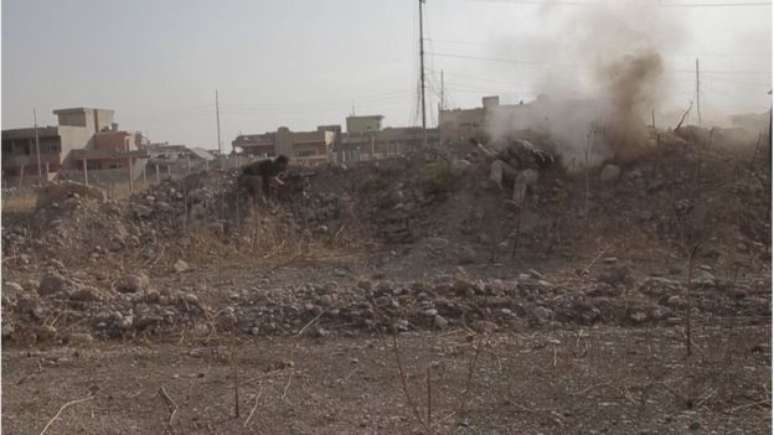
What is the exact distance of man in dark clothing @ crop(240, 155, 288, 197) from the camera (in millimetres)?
16875

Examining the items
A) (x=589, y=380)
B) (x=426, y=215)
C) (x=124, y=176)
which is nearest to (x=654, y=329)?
(x=589, y=380)

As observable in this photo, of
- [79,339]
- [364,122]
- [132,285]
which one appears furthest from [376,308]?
[364,122]

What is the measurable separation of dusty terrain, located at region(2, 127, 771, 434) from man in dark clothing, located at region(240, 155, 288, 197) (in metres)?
1.81

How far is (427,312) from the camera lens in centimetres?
693

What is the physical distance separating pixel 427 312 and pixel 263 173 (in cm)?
1092

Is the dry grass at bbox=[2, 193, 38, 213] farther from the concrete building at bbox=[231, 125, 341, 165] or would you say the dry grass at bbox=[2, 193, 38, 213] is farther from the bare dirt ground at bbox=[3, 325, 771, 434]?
the concrete building at bbox=[231, 125, 341, 165]

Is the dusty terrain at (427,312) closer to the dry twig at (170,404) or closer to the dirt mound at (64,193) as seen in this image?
the dry twig at (170,404)

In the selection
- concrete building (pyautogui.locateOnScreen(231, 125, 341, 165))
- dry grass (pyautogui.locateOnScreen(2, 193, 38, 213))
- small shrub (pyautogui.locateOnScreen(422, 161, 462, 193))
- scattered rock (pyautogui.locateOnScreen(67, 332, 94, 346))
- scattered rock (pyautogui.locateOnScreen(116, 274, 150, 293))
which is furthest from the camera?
concrete building (pyautogui.locateOnScreen(231, 125, 341, 165))

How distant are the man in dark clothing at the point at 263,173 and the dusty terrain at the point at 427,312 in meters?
1.81

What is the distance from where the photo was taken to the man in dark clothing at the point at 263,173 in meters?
16.9

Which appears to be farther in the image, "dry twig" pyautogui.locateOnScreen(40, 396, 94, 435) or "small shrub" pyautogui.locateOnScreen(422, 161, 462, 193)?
"small shrub" pyautogui.locateOnScreen(422, 161, 462, 193)

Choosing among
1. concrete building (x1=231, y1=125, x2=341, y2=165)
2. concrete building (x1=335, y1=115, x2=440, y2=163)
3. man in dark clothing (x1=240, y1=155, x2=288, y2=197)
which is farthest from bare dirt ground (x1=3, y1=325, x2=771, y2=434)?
concrete building (x1=231, y1=125, x2=341, y2=165)

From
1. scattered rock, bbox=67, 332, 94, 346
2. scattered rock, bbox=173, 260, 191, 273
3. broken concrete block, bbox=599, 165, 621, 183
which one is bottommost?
scattered rock, bbox=173, 260, 191, 273

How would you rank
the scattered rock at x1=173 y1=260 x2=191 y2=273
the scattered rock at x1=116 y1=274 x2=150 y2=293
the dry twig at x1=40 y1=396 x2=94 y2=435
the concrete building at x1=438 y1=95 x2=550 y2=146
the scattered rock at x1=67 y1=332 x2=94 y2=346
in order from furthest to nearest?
the concrete building at x1=438 y1=95 x2=550 y2=146 → the scattered rock at x1=173 y1=260 x2=191 y2=273 → the scattered rock at x1=116 y1=274 x2=150 y2=293 → the scattered rock at x1=67 y1=332 x2=94 y2=346 → the dry twig at x1=40 y1=396 x2=94 y2=435
